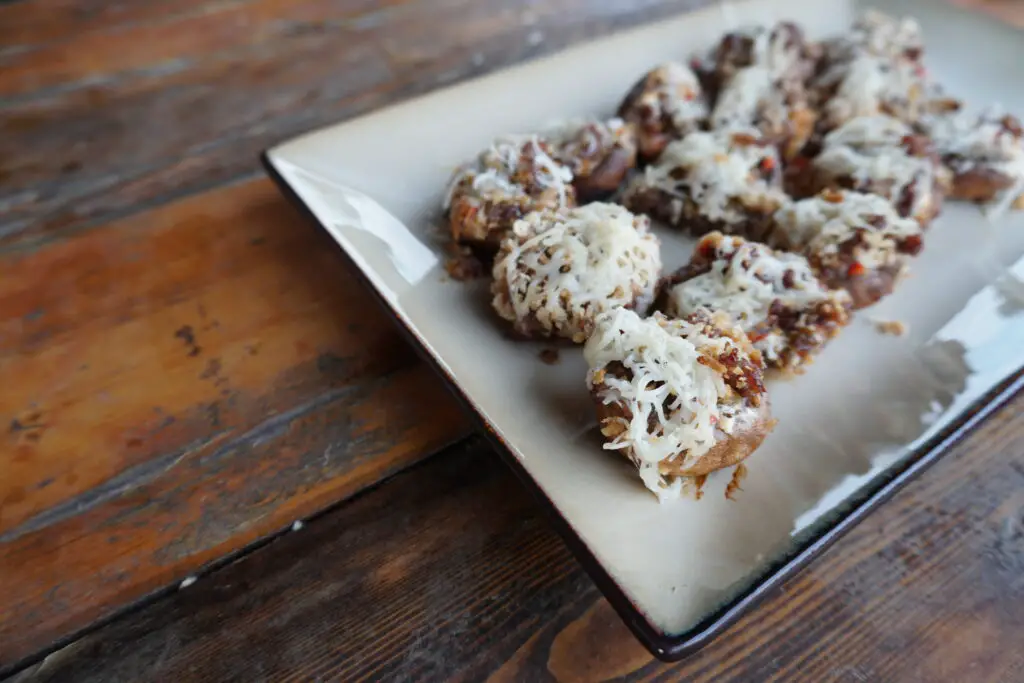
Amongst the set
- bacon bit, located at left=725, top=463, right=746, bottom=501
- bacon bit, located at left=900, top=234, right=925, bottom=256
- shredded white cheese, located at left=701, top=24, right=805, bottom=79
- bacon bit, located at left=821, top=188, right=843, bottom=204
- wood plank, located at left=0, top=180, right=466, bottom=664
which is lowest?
wood plank, located at left=0, top=180, right=466, bottom=664

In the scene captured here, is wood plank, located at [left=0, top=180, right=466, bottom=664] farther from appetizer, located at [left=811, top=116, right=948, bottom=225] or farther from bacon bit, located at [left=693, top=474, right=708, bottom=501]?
appetizer, located at [left=811, top=116, right=948, bottom=225]

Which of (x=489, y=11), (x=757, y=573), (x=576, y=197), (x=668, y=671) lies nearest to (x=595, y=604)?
(x=668, y=671)

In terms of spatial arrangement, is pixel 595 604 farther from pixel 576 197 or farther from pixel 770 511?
pixel 576 197

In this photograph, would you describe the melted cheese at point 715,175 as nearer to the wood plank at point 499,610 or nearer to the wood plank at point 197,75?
the wood plank at point 499,610

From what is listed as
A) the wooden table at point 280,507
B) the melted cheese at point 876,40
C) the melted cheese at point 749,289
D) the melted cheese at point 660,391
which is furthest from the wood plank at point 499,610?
the melted cheese at point 876,40

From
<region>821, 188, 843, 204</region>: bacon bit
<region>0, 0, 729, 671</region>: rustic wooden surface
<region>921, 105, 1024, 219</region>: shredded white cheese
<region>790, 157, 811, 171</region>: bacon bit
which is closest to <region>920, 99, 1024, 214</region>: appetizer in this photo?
<region>921, 105, 1024, 219</region>: shredded white cheese

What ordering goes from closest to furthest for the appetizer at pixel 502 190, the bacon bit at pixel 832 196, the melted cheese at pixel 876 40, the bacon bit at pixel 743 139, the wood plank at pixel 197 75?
the appetizer at pixel 502 190 → the bacon bit at pixel 832 196 → the bacon bit at pixel 743 139 → the wood plank at pixel 197 75 → the melted cheese at pixel 876 40
